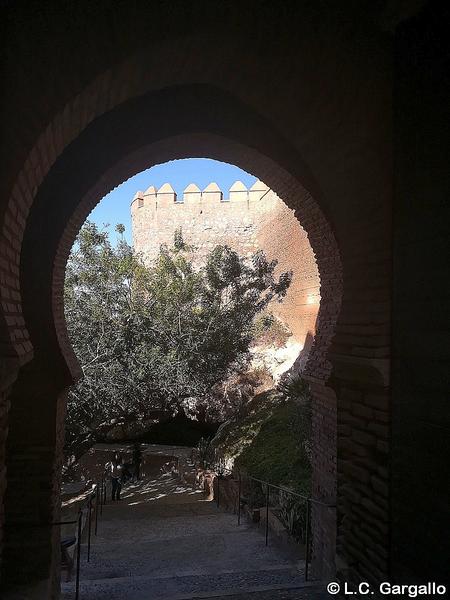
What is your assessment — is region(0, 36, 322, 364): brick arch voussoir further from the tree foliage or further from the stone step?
the tree foliage

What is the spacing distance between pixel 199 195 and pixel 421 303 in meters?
21.7

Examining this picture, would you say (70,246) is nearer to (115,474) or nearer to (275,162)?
(275,162)

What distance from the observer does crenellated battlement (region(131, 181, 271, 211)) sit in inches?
892

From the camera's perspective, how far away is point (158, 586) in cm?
430

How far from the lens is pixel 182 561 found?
5.29 meters

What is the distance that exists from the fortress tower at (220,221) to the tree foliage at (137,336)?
14.7 feet

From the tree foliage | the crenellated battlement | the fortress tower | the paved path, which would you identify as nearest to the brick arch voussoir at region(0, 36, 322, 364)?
the paved path

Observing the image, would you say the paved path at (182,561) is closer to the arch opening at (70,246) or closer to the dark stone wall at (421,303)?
the arch opening at (70,246)

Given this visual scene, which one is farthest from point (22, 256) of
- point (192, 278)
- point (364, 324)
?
point (192, 278)

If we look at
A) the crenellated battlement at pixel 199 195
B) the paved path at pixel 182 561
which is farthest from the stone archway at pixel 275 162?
the crenellated battlement at pixel 199 195

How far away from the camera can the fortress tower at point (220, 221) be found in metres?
19.3

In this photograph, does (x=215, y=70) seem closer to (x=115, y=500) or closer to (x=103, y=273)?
(x=115, y=500)

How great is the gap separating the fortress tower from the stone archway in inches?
557

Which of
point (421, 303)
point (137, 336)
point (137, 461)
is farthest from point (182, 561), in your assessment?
point (137, 461)
